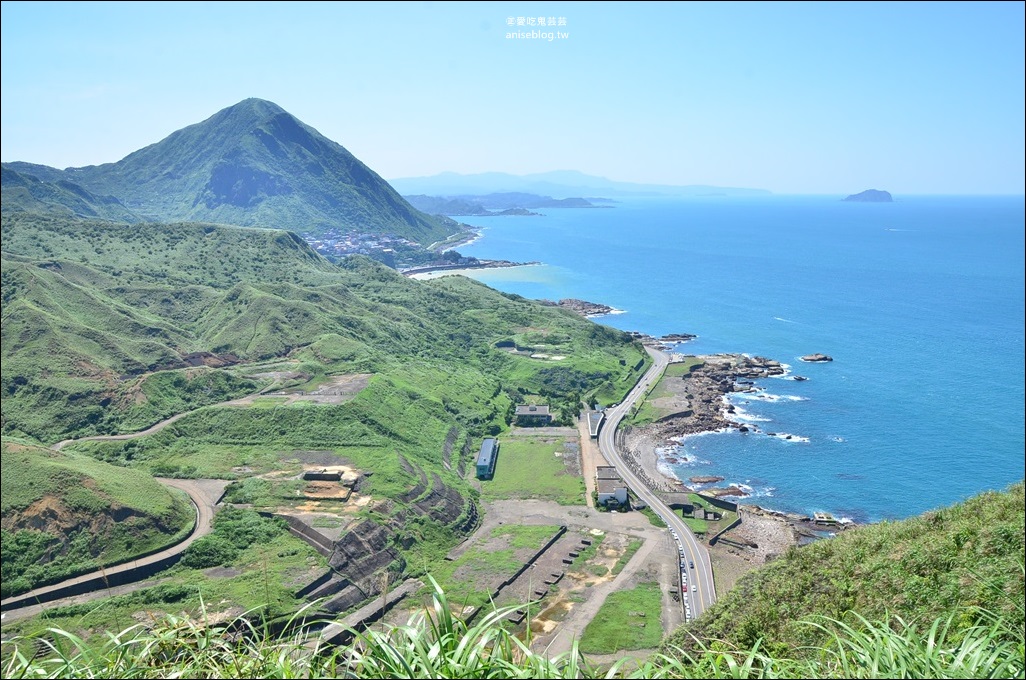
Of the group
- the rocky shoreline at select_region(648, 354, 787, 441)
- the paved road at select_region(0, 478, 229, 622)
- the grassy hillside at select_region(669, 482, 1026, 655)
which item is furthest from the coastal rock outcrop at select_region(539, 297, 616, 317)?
the grassy hillside at select_region(669, 482, 1026, 655)

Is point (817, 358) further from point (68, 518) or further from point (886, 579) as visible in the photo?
point (68, 518)

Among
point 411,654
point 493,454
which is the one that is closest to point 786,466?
point 493,454

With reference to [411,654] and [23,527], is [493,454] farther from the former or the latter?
[411,654]

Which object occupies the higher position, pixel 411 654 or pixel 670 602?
pixel 411 654

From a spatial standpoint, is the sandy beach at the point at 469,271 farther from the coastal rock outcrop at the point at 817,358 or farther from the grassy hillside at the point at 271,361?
the coastal rock outcrop at the point at 817,358

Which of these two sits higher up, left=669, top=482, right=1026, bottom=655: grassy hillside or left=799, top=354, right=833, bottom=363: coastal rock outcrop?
left=669, top=482, right=1026, bottom=655: grassy hillside

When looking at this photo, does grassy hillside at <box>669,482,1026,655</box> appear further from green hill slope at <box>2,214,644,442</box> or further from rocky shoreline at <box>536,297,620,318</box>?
rocky shoreline at <box>536,297,620,318</box>
